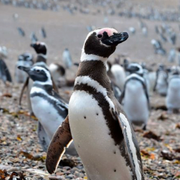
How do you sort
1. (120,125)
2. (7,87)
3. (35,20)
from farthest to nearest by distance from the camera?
(35,20) → (7,87) → (120,125)

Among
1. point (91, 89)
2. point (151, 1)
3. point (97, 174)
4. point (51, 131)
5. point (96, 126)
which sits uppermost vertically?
point (91, 89)

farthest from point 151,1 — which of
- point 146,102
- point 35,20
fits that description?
point 146,102

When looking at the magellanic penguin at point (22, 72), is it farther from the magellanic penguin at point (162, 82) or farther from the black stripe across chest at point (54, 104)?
the black stripe across chest at point (54, 104)

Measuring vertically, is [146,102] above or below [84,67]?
below

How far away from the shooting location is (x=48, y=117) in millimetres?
3754

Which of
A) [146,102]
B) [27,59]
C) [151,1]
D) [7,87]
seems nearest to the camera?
[146,102]

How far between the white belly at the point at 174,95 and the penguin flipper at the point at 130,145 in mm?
6140

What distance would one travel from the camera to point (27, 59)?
10.7 m

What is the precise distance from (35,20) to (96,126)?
2470cm

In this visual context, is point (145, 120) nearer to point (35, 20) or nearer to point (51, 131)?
point (51, 131)

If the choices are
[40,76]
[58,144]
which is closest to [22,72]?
[40,76]

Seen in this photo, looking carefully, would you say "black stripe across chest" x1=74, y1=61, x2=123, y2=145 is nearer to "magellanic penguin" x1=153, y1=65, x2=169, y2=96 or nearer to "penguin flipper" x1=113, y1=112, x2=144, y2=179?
"penguin flipper" x1=113, y1=112, x2=144, y2=179

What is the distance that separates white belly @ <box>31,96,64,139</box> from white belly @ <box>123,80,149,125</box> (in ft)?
9.15

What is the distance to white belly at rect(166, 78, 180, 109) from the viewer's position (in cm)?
840
